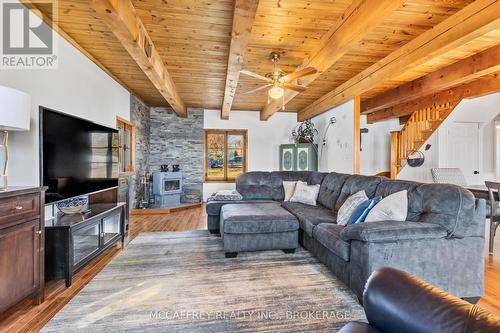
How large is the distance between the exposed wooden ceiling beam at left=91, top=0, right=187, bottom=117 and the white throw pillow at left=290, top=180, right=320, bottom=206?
2746 mm

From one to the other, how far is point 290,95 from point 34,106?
3.72 metres

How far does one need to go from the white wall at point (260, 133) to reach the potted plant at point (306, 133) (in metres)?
0.59

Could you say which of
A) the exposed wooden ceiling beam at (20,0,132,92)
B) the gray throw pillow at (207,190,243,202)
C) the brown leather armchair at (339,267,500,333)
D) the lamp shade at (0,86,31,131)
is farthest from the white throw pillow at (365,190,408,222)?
the exposed wooden ceiling beam at (20,0,132,92)

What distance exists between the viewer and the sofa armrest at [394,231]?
1946mm

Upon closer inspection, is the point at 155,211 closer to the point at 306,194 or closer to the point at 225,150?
the point at 225,150

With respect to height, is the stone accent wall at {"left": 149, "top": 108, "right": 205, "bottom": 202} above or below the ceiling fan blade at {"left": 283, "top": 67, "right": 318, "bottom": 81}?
below

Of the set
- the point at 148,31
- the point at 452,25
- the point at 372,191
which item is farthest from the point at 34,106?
the point at 452,25

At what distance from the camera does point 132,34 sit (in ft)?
7.80

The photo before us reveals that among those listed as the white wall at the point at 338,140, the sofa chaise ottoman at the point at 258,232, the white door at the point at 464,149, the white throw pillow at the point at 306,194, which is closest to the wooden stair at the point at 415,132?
the white door at the point at 464,149

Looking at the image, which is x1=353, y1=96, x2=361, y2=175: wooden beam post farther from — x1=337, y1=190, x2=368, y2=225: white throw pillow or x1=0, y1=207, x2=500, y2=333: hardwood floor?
x1=0, y1=207, x2=500, y2=333: hardwood floor

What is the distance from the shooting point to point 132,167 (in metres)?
5.31

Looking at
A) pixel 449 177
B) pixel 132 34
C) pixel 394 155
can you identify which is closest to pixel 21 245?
pixel 132 34

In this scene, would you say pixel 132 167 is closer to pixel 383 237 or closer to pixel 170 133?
pixel 170 133

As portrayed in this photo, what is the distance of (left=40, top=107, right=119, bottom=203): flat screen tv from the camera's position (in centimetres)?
227
